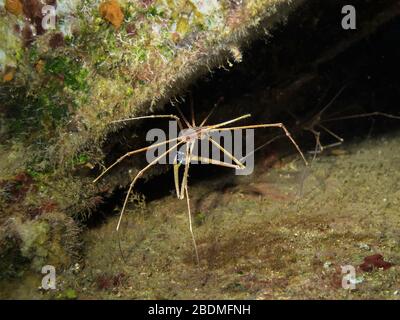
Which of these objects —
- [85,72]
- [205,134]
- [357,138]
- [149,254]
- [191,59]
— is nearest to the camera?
[191,59]

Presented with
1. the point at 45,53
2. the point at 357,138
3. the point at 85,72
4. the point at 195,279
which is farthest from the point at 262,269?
the point at 357,138

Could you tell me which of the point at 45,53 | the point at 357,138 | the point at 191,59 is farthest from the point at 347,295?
the point at 357,138

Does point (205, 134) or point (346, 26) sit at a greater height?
point (346, 26)

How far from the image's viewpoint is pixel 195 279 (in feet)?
9.71

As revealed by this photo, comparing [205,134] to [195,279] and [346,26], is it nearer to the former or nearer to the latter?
[195,279]

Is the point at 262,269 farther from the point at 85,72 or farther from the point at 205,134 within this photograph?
the point at 85,72

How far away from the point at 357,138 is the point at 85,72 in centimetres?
406

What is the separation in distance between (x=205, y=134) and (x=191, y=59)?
1099 mm

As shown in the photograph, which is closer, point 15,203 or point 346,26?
point 15,203

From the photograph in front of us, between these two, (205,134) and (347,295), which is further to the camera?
(205,134)
